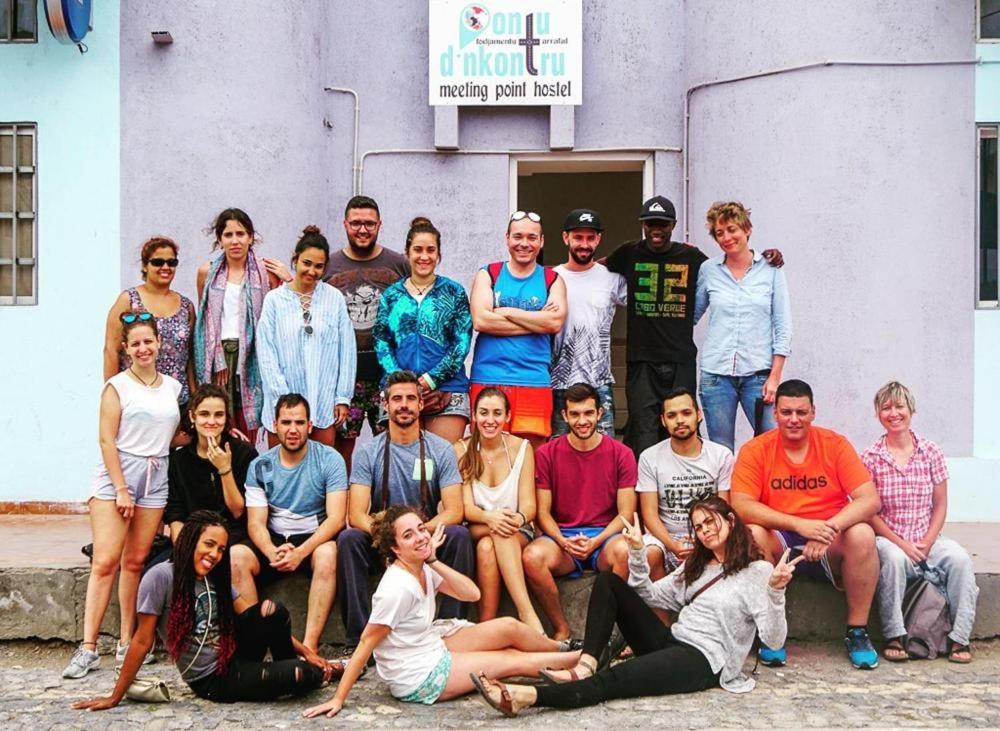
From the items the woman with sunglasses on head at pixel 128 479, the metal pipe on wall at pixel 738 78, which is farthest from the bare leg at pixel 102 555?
the metal pipe on wall at pixel 738 78

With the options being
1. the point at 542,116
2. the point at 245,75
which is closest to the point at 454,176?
the point at 542,116

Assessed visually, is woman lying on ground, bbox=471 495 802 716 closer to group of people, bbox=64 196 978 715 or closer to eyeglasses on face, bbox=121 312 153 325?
group of people, bbox=64 196 978 715

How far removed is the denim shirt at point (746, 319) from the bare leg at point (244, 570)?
2.84m

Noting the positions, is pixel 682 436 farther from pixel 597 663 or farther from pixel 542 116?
pixel 542 116

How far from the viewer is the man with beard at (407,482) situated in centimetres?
622

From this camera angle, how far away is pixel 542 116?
9508 millimetres

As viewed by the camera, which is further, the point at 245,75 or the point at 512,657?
the point at 245,75

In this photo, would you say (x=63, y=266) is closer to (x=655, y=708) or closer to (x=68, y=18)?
(x=68, y=18)

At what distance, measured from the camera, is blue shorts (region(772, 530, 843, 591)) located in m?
6.43

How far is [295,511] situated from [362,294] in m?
1.43

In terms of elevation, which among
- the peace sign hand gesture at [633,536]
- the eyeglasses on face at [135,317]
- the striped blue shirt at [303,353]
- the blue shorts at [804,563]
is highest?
the eyeglasses on face at [135,317]

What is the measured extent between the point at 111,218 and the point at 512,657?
17.0ft

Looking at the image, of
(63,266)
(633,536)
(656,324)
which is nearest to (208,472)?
(633,536)

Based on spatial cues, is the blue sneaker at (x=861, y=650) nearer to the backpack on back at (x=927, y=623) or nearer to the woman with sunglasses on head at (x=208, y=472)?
the backpack on back at (x=927, y=623)
